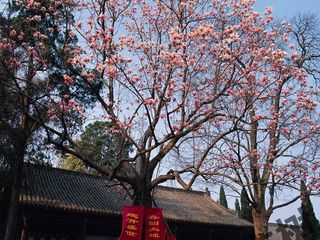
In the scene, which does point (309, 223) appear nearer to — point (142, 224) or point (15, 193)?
point (15, 193)

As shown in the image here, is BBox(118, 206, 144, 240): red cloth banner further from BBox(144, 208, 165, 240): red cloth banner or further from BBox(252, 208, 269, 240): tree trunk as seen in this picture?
BBox(252, 208, 269, 240): tree trunk

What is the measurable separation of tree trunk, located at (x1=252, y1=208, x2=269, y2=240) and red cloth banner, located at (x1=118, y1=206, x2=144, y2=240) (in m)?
7.65

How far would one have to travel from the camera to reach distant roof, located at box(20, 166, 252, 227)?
1439 centimetres

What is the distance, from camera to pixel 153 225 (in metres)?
8.08

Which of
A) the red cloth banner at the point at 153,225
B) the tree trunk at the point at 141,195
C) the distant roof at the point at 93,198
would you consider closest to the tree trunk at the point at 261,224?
the distant roof at the point at 93,198

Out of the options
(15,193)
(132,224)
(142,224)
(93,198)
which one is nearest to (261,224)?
(93,198)

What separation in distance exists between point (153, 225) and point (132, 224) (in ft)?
1.41

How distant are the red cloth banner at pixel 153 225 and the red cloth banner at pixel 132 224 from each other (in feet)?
0.48

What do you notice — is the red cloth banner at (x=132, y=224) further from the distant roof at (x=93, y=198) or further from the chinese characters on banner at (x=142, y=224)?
the distant roof at (x=93, y=198)

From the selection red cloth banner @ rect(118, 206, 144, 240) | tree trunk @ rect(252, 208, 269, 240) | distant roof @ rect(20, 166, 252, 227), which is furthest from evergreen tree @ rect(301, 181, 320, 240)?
red cloth banner @ rect(118, 206, 144, 240)

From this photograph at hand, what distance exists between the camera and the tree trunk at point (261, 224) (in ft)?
47.1

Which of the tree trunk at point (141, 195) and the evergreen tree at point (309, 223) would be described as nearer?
the tree trunk at point (141, 195)

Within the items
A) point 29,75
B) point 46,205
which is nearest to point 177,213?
point 46,205

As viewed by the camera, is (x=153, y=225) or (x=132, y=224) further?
(x=153, y=225)
